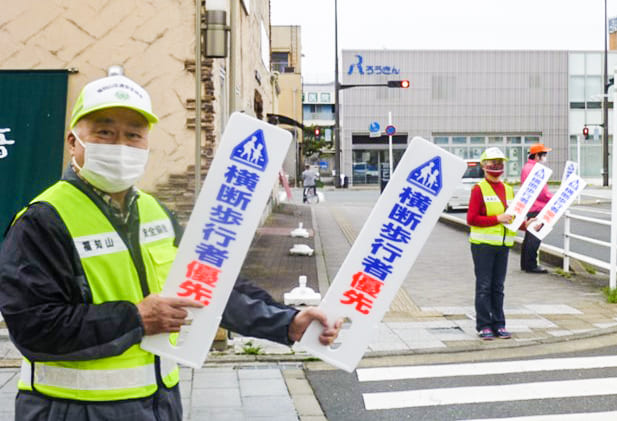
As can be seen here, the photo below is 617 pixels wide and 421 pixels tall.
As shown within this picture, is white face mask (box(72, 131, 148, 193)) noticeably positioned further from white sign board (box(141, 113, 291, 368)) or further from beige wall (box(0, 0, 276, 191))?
beige wall (box(0, 0, 276, 191))

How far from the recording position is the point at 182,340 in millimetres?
2607

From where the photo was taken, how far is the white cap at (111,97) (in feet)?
8.51

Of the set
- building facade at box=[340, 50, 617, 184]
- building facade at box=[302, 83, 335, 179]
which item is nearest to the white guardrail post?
building facade at box=[340, 50, 617, 184]

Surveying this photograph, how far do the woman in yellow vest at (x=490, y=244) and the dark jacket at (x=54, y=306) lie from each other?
20.4 ft

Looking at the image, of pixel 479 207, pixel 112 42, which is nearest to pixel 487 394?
pixel 479 207

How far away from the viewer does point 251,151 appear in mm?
2545

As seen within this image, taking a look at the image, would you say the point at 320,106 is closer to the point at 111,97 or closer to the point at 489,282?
the point at 489,282

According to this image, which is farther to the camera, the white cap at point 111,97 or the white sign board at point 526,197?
the white sign board at point 526,197

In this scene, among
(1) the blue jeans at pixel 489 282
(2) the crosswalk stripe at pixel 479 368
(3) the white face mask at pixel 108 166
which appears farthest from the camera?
(1) the blue jeans at pixel 489 282

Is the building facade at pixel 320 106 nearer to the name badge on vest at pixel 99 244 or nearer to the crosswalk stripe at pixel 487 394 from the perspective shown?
the crosswalk stripe at pixel 487 394

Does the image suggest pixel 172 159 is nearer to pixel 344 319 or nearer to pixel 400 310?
pixel 400 310

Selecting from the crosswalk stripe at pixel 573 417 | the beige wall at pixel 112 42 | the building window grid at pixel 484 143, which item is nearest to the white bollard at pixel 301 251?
the beige wall at pixel 112 42

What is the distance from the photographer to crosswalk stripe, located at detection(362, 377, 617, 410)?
6.43 m

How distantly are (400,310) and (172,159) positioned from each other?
423 centimetres
